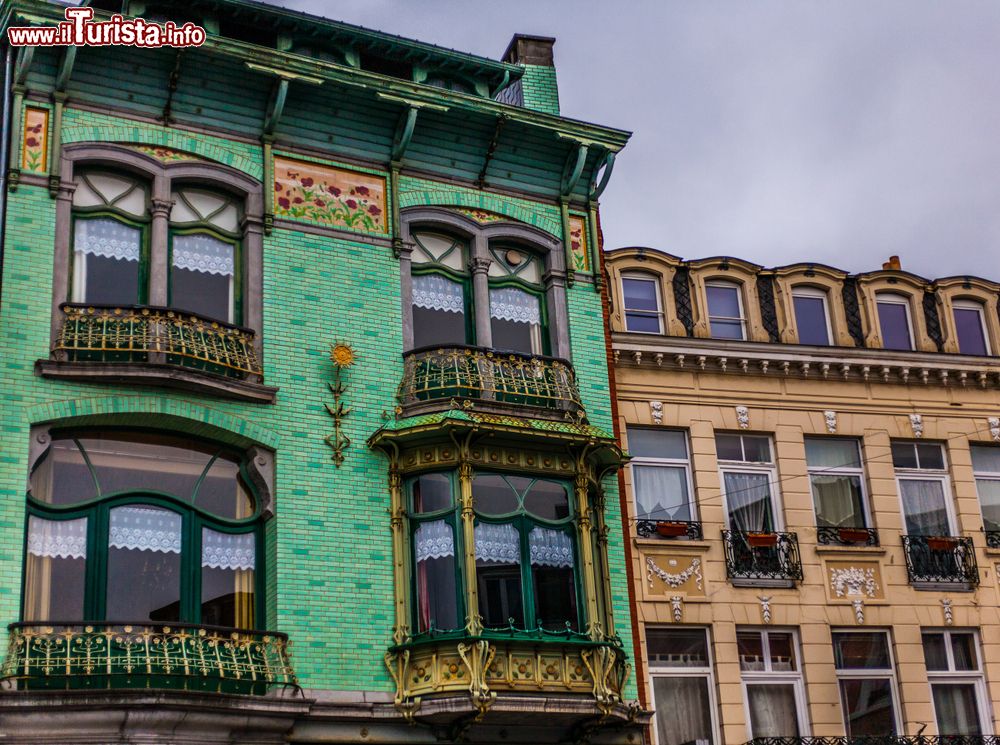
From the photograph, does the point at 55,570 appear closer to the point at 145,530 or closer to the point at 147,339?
the point at 145,530

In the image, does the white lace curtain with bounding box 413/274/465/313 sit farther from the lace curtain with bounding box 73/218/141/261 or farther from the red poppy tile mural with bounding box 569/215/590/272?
the lace curtain with bounding box 73/218/141/261

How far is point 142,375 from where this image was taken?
1927 cm

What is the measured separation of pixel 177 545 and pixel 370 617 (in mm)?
2842

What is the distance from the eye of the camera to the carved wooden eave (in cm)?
2394

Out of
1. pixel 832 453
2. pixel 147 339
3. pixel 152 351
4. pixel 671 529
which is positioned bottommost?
pixel 671 529

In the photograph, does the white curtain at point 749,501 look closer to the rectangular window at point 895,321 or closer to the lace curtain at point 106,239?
the rectangular window at point 895,321

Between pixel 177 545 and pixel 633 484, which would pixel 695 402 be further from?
pixel 177 545

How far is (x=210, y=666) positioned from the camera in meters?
18.2

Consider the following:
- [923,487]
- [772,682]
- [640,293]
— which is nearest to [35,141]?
[640,293]

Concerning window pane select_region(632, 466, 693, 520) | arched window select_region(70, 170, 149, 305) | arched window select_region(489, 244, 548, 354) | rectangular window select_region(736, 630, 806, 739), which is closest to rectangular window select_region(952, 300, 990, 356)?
window pane select_region(632, 466, 693, 520)

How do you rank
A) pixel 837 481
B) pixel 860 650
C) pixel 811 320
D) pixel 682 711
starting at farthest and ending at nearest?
1. pixel 811 320
2. pixel 837 481
3. pixel 860 650
4. pixel 682 711

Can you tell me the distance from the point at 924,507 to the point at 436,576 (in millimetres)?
9524

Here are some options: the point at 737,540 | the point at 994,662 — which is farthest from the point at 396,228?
the point at 994,662

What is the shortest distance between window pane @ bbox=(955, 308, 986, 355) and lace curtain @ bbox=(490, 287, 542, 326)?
8460mm
